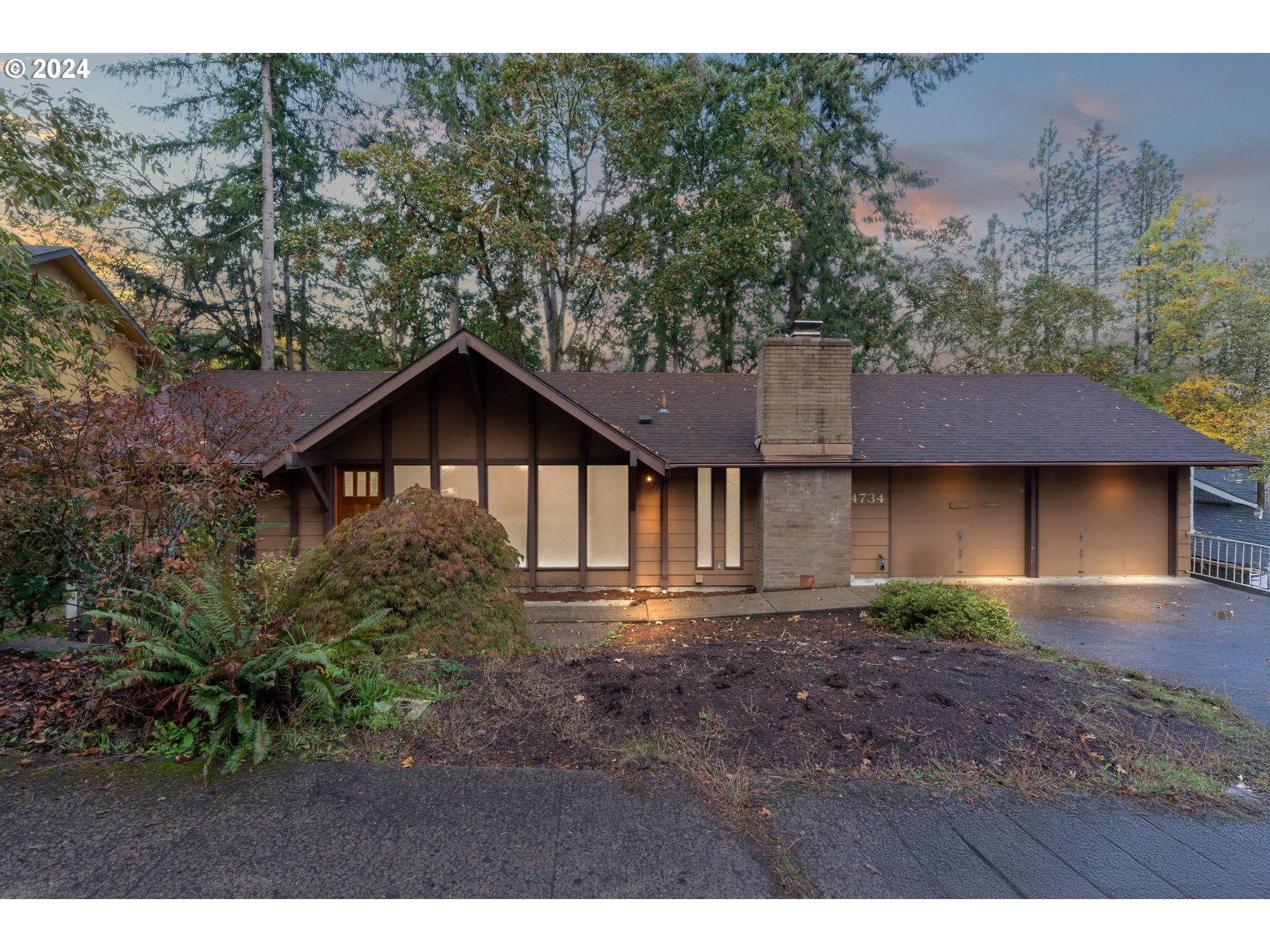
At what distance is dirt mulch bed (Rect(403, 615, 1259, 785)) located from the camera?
3375mm

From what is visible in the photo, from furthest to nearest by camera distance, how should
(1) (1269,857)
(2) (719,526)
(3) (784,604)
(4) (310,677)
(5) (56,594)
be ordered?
(2) (719,526)
(3) (784,604)
(5) (56,594)
(4) (310,677)
(1) (1269,857)

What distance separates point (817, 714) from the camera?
390 cm

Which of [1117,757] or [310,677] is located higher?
[310,677]

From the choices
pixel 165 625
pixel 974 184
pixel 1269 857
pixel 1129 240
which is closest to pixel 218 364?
pixel 165 625

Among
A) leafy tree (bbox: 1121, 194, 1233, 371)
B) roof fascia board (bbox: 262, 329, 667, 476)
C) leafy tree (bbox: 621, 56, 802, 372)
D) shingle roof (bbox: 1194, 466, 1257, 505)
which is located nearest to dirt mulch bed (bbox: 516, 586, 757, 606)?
roof fascia board (bbox: 262, 329, 667, 476)

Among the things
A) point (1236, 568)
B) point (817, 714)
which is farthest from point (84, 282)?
point (1236, 568)

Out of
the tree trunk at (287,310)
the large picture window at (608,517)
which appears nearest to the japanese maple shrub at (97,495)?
the large picture window at (608,517)

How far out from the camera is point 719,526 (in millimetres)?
10766

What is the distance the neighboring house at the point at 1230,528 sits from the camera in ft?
37.4

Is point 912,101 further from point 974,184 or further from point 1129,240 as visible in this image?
point 1129,240

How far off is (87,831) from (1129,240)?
29.4 meters

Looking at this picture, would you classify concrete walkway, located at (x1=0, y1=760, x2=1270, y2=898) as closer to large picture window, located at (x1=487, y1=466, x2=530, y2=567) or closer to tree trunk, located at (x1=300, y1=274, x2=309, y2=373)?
large picture window, located at (x1=487, y1=466, x2=530, y2=567)

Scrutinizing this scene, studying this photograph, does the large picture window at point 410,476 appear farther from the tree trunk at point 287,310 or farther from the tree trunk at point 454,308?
the tree trunk at point 287,310

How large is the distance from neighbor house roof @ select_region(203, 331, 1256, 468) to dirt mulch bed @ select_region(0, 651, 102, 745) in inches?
188
